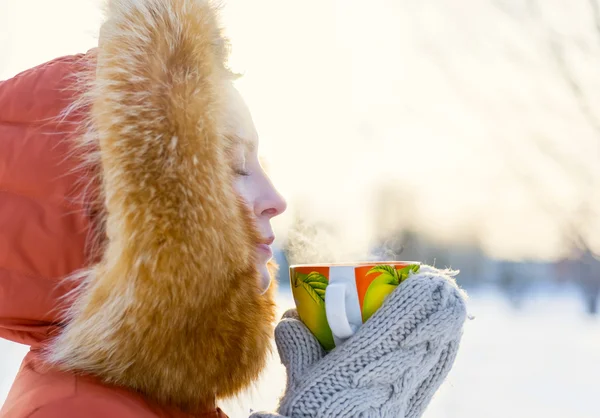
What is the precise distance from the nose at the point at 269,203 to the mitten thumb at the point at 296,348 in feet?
0.45

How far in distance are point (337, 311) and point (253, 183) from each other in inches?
7.4

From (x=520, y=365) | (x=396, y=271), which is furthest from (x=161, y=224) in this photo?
(x=520, y=365)

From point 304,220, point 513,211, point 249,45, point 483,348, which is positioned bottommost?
point 483,348

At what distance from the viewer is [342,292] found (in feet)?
1.90

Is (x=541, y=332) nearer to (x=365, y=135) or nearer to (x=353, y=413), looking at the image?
(x=365, y=135)

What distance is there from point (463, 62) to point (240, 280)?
1.38 meters

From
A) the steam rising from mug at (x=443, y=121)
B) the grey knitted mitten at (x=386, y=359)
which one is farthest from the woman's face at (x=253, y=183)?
the steam rising from mug at (x=443, y=121)

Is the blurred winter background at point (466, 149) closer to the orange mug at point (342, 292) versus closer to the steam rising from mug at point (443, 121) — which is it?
the steam rising from mug at point (443, 121)

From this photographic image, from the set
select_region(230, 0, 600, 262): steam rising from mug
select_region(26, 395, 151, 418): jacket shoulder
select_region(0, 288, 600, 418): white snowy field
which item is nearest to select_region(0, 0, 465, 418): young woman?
select_region(26, 395, 151, 418): jacket shoulder

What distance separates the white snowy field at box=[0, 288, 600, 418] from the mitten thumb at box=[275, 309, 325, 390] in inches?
25.5

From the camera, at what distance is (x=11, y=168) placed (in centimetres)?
53

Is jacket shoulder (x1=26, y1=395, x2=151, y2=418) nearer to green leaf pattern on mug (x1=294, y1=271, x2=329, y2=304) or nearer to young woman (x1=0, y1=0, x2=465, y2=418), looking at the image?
young woman (x1=0, y1=0, x2=465, y2=418)

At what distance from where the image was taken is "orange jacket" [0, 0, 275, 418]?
0.49m

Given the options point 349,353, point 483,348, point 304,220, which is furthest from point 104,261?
point 483,348
